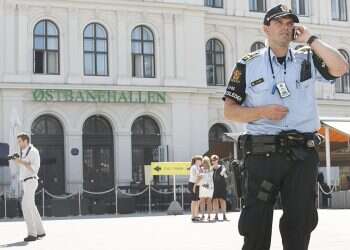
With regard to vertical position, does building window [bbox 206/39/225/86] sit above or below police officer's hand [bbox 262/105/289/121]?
above

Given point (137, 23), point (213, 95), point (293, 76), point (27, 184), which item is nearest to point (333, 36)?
point (213, 95)

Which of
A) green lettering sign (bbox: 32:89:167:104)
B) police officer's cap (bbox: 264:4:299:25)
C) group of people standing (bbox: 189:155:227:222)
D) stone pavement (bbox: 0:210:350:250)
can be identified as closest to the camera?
police officer's cap (bbox: 264:4:299:25)

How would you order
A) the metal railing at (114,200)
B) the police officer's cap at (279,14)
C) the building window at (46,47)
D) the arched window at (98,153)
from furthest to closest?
the arched window at (98,153), the building window at (46,47), the metal railing at (114,200), the police officer's cap at (279,14)

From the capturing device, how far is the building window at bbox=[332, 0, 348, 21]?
43938 mm

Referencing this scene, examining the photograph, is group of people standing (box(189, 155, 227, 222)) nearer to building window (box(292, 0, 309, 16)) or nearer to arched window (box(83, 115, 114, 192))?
arched window (box(83, 115, 114, 192))

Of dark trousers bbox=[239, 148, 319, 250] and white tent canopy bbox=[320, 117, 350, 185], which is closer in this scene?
dark trousers bbox=[239, 148, 319, 250]

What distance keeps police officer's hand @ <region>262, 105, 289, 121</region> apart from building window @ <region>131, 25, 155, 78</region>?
31519 millimetres

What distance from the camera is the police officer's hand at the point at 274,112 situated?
4750mm

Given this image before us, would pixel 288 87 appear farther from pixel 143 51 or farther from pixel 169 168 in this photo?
pixel 143 51

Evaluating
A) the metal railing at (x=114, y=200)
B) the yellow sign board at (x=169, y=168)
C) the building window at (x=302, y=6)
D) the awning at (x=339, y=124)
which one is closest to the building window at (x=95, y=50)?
the metal railing at (x=114, y=200)

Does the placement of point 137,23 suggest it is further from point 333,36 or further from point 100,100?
point 333,36

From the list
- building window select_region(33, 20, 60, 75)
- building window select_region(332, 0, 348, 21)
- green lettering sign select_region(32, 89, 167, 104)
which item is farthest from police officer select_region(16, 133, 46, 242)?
building window select_region(332, 0, 348, 21)

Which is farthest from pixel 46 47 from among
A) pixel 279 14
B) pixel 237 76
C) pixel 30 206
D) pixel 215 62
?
pixel 279 14

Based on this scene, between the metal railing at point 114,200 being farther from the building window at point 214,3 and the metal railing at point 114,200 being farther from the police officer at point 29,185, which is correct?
the police officer at point 29,185
